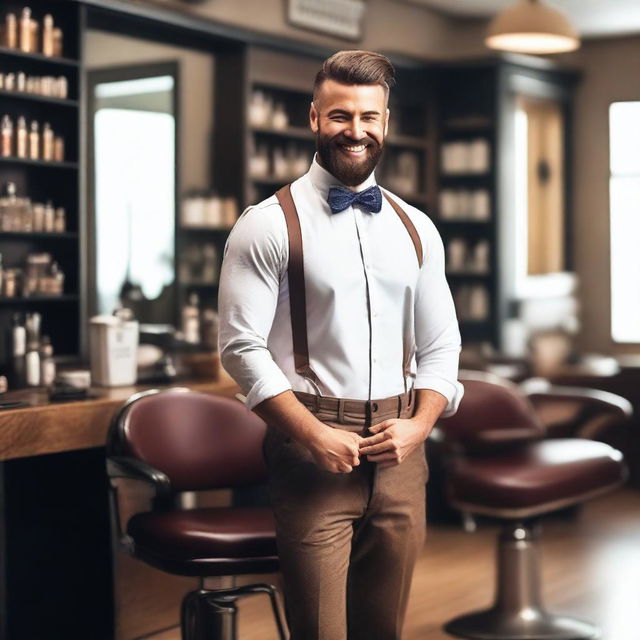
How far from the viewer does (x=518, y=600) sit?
3811 mm

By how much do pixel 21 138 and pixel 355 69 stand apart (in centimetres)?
297

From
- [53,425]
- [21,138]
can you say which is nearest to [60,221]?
[21,138]

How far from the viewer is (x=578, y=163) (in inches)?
321

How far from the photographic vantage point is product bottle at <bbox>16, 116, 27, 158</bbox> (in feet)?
15.2

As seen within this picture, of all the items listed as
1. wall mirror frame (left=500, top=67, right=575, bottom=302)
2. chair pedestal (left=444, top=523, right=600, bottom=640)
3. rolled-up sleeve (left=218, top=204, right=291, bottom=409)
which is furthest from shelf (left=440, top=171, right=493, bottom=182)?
rolled-up sleeve (left=218, top=204, right=291, bottom=409)

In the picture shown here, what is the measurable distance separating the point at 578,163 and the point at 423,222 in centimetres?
621

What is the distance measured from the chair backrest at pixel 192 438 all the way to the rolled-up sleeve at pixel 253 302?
3.16 feet

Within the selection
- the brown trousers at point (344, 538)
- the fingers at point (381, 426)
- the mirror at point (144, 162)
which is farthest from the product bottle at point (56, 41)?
the fingers at point (381, 426)

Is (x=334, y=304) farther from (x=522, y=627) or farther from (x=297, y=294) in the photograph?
(x=522, y=627)

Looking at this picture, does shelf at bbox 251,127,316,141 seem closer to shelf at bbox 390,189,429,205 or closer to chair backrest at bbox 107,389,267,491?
shelf at bbox 390,189,429,205

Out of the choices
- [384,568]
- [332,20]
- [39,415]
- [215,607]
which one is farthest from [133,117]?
[384,568]

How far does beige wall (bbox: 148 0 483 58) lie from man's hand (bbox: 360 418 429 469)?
3793 mm

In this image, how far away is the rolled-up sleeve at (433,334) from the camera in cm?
220

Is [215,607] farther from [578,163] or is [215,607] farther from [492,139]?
[578,163]
